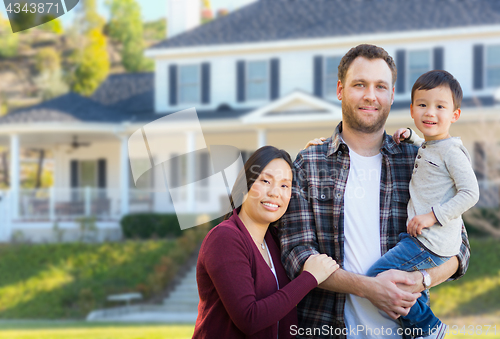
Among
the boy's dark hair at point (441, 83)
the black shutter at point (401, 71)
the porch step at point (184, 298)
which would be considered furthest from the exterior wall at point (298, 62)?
the boy's dark hair at point (441, 83)

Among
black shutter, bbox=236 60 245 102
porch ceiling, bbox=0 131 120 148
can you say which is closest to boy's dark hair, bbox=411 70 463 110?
black shutter, bbox=236 60 245 102

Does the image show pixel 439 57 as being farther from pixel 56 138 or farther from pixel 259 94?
pixel 56 138

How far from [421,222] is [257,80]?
1584 cm

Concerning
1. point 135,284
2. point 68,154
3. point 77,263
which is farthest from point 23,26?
point 68,154

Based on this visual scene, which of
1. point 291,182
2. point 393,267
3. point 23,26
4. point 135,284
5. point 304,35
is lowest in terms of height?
point 135,284

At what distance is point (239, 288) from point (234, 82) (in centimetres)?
1644

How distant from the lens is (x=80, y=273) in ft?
46.2

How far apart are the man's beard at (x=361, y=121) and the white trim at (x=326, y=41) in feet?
48.0

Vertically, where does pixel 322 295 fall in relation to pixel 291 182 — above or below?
below

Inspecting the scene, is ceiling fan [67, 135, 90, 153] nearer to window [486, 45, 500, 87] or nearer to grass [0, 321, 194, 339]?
grass [0, 321, 194, 339]

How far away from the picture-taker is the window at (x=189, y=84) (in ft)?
61.4

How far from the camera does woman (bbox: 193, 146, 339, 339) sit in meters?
2.38

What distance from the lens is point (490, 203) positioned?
14445 mm

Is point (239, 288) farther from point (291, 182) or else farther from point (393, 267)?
point (393, 267)
